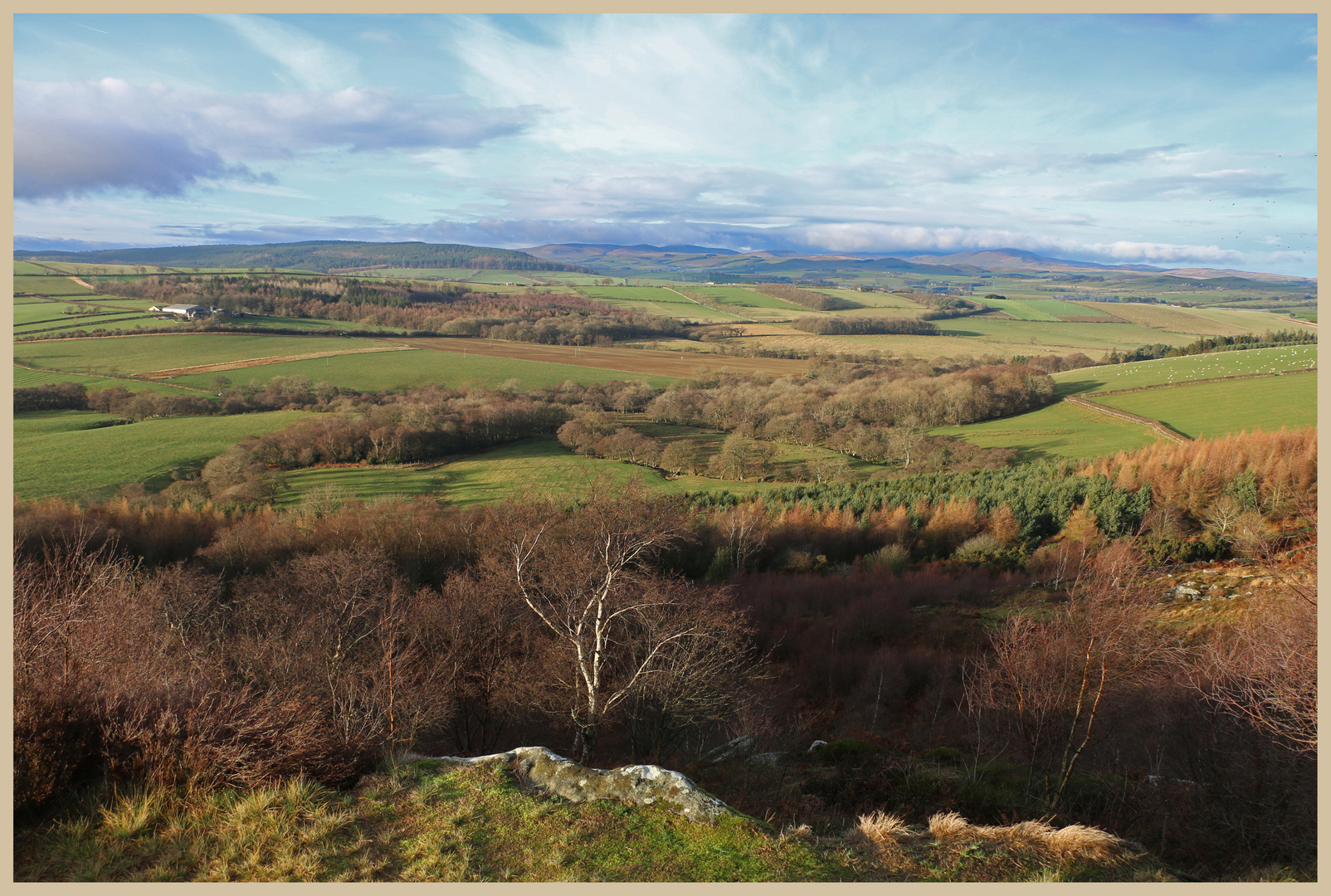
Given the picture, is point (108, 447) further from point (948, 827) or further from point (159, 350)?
point (948, 827)

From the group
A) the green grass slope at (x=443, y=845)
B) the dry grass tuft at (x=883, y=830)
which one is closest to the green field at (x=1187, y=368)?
the dry grass tuft at (x=883, y=830)

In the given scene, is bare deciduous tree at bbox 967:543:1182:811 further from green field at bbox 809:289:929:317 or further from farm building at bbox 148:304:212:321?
green field at bbox 809:289:929:317

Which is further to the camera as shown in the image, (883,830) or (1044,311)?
(1044,311)

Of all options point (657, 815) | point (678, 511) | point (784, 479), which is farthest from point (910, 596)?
point (657, 815)

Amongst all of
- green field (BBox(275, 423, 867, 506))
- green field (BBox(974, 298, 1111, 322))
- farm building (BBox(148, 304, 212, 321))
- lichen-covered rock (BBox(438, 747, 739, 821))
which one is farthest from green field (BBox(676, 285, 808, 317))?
lichen-covered rock (BBox(438, 747, 739, 821))

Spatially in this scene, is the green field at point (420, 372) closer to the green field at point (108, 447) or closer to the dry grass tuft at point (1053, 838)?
the green field at point (108, 447)

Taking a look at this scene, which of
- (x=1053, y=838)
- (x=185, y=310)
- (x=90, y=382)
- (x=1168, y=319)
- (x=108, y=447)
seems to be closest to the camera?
(x=1053, y=838)

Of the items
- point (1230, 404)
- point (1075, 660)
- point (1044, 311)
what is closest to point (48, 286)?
point (1075, 660)
